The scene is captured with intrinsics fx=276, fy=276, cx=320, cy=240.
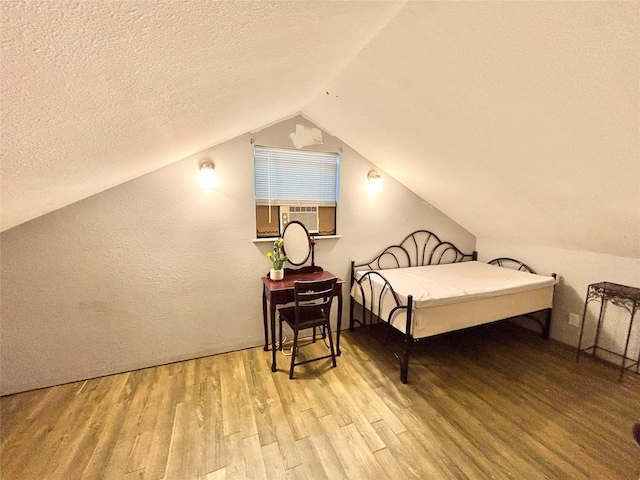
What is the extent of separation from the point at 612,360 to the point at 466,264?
1.49 metres

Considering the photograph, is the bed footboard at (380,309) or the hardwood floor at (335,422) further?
the bed footboard at (380,309)

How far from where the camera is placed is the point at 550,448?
5.38ft

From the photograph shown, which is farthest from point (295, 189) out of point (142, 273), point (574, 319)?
point (574, 319)

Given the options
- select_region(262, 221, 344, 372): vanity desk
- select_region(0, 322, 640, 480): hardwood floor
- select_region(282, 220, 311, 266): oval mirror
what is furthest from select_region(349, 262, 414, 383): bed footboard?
select_region(282, 220, 311, 266): oval mirror

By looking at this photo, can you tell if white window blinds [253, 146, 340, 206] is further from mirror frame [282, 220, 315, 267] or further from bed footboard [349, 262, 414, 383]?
bed footboard [349, 262, 414, 383]

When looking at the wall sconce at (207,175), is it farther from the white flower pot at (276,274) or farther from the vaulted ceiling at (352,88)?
the white flower pot at (276,274)

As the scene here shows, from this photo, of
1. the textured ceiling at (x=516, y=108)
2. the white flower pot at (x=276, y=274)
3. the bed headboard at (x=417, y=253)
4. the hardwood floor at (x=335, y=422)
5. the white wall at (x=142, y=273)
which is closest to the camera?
the textured ceiling at (x=516, y=108)

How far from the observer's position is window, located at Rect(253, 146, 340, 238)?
2684 millimetres

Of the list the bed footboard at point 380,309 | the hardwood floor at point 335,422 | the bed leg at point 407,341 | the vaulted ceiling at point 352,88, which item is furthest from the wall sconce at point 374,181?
the hardwood floor at point 335,422

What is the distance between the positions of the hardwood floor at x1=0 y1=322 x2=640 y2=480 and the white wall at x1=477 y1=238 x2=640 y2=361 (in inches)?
12.1

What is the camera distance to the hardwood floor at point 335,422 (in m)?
1.54

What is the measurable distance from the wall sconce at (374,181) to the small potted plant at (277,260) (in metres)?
1.19

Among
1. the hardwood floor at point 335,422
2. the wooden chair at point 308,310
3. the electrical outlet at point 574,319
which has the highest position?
the wooden chair at point 308,310

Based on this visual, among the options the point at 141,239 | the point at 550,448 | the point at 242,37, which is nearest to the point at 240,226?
the point at 141,239
